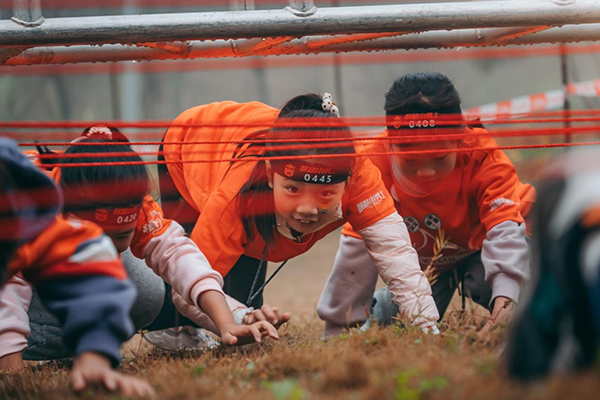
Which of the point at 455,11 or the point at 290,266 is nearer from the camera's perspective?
the point at 455,11

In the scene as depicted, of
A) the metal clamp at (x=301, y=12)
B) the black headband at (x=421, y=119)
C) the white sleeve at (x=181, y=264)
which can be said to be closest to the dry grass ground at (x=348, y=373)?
the white sleeve at (x=181, y=264)

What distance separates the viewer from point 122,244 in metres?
2.50

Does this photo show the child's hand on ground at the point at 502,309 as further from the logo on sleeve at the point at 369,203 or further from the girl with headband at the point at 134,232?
the girl with headband at the point at 134,232

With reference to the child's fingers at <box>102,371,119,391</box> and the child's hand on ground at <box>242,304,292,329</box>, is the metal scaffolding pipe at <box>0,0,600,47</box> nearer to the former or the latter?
the child's hand on ground at <box>242,304,292,329</box>

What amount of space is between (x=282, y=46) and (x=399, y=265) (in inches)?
34.3

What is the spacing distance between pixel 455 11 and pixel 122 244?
1296 mm

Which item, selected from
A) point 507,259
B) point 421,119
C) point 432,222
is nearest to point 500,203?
point 507,259

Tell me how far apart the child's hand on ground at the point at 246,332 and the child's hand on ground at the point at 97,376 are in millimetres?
645

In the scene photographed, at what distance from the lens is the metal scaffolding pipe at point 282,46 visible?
8.50 feet

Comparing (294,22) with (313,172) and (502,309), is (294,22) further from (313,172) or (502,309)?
(502,309)

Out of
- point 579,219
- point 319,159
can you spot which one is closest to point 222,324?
point 319,159

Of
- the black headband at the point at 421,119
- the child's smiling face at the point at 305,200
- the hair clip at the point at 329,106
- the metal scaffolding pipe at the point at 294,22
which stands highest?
the metal scaffolding pipe at the point at 294,22

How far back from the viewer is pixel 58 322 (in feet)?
9.29

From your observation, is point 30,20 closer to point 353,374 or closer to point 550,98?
point 353,374
